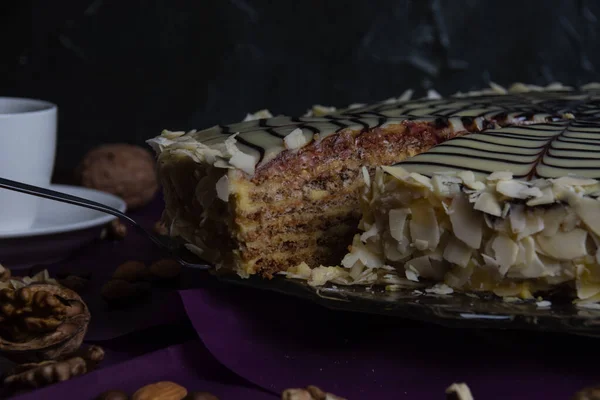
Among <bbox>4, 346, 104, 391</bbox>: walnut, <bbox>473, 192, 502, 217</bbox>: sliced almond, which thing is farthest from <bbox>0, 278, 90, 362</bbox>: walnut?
<bbox>473, 192, 502, 217</bbox>: sliced almond

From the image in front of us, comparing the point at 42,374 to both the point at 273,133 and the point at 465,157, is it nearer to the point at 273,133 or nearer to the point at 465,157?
the point at 273,133

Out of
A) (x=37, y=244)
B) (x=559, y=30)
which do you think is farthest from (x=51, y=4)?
(x=559, y=30)

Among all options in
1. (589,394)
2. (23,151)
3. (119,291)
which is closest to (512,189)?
(589,394)

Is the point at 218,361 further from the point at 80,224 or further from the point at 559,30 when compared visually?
the point at 559,30

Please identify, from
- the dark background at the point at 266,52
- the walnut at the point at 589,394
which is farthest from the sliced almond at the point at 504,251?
the dark background at the point at 266,52

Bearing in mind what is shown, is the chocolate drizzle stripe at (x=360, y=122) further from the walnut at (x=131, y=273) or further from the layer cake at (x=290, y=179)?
the walnut at (x=131, y=273)

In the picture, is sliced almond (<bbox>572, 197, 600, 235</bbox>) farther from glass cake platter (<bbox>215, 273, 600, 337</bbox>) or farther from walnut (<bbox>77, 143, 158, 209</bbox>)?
walnut (<bbox>77, 143, 158, 209</bbox>)
